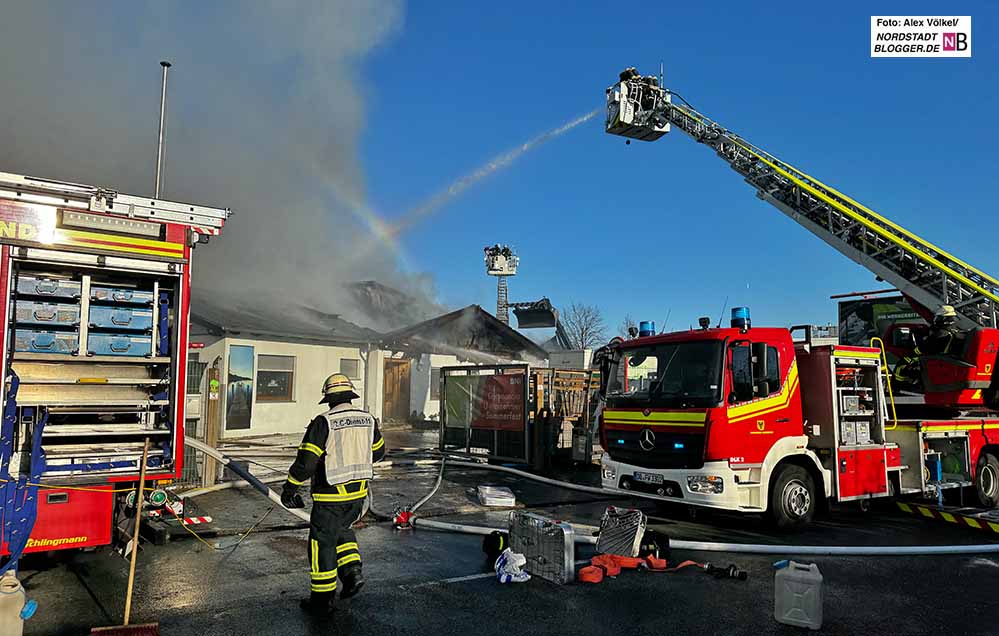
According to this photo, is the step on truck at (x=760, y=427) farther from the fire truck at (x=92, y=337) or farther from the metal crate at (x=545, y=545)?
the fire truck at (x=92, y=337)

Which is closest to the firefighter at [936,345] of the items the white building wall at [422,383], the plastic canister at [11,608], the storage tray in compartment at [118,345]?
the storage tray in compartment at [118,345]

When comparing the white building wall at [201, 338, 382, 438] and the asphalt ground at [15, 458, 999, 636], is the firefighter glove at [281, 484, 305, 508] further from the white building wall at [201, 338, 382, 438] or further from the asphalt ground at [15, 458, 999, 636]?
the white building wall at [201, 338, 382, 438]

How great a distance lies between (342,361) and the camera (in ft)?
71.6

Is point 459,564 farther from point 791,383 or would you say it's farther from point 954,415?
point 954,415

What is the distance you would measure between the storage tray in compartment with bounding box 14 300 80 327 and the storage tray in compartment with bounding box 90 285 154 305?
0.19m

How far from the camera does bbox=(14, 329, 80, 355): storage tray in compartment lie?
588 centimetres

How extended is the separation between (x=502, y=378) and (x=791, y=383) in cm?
708

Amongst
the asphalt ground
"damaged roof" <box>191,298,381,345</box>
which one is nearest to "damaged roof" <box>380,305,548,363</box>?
"damaged roof" <box>191,298,381,345</box>

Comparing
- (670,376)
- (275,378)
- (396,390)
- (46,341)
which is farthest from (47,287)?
(396,390)

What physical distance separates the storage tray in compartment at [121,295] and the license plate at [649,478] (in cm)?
563

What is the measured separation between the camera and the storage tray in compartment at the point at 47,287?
590 centimetres

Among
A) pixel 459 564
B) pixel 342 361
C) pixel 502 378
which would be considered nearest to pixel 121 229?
pixel 459 564

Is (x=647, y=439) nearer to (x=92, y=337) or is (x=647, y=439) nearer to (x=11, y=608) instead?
(x=92, y=337)

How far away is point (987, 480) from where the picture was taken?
1029cm
